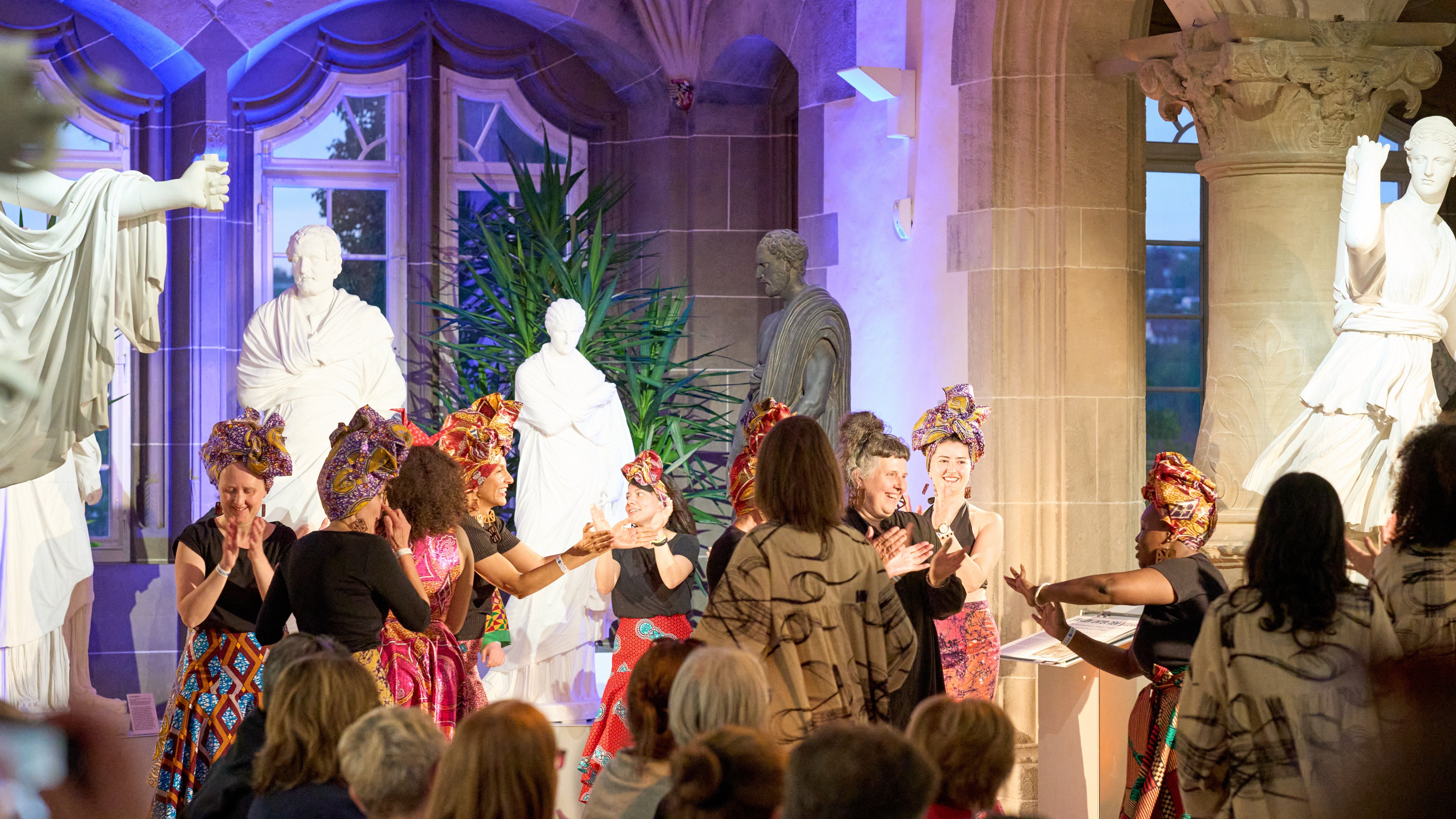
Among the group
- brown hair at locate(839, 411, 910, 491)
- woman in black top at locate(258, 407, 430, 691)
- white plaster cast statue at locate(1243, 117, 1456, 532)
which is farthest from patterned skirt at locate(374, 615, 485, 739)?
white plaster cast statue at locate(1243, 117, 1456, 532)

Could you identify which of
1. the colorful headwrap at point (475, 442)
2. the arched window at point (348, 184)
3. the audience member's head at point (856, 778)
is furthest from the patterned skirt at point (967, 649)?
the arched window at point (348, 184)

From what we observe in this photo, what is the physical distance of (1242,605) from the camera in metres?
2.57

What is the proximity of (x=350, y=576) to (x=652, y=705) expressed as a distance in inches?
40.4

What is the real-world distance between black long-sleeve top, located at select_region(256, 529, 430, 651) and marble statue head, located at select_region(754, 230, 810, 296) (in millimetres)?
2849

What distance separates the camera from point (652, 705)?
2654mm

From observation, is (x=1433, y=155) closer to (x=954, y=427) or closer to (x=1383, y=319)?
(x=1383, y=319)

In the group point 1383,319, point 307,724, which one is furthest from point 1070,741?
point 307,724

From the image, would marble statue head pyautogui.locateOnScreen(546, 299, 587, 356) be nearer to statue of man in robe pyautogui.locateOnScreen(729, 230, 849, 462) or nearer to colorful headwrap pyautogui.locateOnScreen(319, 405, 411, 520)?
statue of man in robe pyautogui.locateOnScreen(729, 230, 849, 462)

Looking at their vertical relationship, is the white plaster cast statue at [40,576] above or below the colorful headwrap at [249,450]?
below

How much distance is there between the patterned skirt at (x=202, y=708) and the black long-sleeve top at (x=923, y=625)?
1457mm

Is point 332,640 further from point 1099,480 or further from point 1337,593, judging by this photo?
point 1099,480

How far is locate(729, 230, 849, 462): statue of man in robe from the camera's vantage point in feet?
19.5

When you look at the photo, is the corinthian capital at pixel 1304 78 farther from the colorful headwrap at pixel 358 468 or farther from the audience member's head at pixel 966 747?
the audience member's head at pixel 966 747

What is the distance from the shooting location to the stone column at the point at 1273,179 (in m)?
5.21
